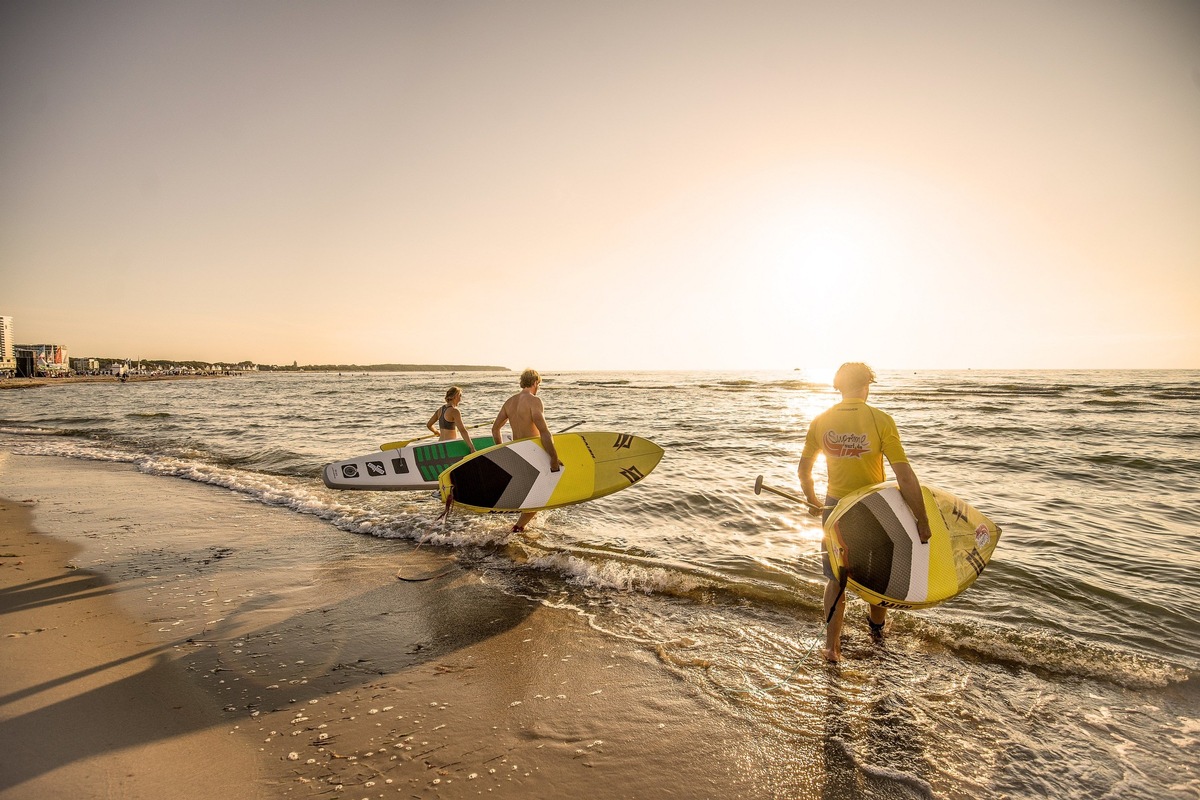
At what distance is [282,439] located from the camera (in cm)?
1630

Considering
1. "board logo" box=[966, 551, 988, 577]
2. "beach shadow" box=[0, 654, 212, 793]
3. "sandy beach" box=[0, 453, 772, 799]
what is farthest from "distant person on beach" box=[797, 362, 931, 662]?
"beach shadow" box=[0, 654, 212, 793]

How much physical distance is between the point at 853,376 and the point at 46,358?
150m

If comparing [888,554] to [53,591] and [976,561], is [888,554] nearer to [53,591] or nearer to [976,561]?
[976,561]

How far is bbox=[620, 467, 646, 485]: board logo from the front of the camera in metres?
7.90

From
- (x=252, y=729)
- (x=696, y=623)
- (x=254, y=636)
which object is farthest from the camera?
(x=696, y=623)

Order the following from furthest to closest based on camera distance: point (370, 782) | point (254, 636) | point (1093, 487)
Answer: point (1093, 487)
point (254, 636)
point (370, 782)

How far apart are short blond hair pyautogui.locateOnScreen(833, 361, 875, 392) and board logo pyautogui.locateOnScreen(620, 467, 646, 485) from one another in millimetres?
4123

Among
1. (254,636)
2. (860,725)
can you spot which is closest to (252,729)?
(254,636)

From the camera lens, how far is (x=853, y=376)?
13.6 ft

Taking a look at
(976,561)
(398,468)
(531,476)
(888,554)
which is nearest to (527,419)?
(531,476)

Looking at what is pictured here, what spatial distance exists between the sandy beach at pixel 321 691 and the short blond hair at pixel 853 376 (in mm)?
2533

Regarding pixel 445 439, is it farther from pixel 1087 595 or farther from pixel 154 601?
pixel 1087 595

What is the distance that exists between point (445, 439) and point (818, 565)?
615 cm

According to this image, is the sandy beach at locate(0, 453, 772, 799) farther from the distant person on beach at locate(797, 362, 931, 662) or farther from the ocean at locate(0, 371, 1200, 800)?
the distant person on beach at locate(797, 362, 931, 662)
